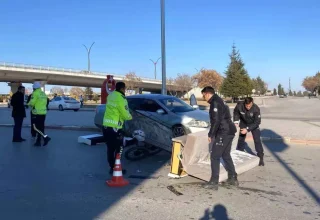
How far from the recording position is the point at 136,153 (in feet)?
28.3

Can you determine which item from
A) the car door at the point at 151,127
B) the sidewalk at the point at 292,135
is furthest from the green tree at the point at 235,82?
the car door at the point at 151,127

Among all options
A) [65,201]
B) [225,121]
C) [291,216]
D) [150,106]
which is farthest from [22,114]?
[291,216]

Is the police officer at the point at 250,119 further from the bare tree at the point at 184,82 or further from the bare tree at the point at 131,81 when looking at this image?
the bare tree at the point at 184,82

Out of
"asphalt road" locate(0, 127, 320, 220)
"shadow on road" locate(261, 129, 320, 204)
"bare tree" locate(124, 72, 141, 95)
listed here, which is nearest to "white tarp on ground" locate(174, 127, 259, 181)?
"asphalt road" locate(0, 127, 320, 220)

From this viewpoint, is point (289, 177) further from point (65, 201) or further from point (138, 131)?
point (65, 201)

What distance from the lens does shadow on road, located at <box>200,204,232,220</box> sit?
180 inches

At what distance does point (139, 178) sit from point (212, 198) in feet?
5.81

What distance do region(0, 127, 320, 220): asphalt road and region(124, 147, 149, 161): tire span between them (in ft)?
0.52

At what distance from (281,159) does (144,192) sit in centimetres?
437

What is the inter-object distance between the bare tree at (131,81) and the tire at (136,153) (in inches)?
2783

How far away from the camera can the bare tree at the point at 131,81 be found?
79.8 meters

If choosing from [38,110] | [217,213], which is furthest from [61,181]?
[38,110]

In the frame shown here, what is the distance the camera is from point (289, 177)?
680cm

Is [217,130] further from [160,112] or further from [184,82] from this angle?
[184,82]
